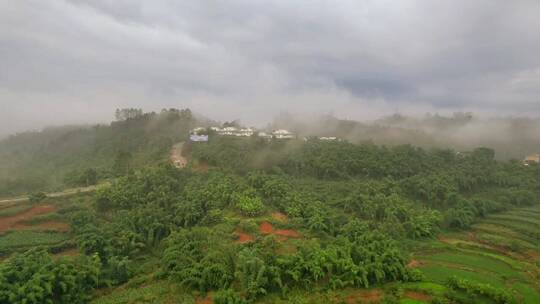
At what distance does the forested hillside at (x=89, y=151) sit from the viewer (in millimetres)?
52125

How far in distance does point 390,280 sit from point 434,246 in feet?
39.0

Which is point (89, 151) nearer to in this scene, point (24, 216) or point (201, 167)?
point (201, 167)

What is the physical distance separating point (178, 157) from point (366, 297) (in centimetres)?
4284

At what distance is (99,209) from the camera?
123 ft

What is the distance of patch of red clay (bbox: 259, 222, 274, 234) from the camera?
3325 centimetres

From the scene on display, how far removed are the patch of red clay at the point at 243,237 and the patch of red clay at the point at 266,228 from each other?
5.79 feet

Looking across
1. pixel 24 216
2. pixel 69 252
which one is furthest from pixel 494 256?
pixel 24 216

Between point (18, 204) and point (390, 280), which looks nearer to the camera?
point (390, 280)

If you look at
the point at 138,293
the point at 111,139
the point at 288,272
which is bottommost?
the point at 138,293

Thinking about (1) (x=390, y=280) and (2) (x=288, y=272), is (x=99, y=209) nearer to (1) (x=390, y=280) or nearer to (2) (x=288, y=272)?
(2) (x=288, y=272)

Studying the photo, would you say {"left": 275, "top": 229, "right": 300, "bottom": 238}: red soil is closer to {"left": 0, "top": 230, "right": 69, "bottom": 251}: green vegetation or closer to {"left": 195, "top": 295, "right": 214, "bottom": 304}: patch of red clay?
{"left": 195, "top": 295, "right": 214, "bottom": 304}: patch of red clay

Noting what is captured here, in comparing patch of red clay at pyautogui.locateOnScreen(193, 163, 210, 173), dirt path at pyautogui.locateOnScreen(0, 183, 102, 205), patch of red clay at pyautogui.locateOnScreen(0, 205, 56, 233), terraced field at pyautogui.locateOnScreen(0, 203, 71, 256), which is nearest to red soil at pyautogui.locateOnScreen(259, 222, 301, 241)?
terraced field at pyautogui.locateOnScreen(0, 203, 71, 256)

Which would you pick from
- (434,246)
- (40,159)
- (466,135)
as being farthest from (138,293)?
(466,135)

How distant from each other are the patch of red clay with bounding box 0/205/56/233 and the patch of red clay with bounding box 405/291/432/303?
1446 inches
